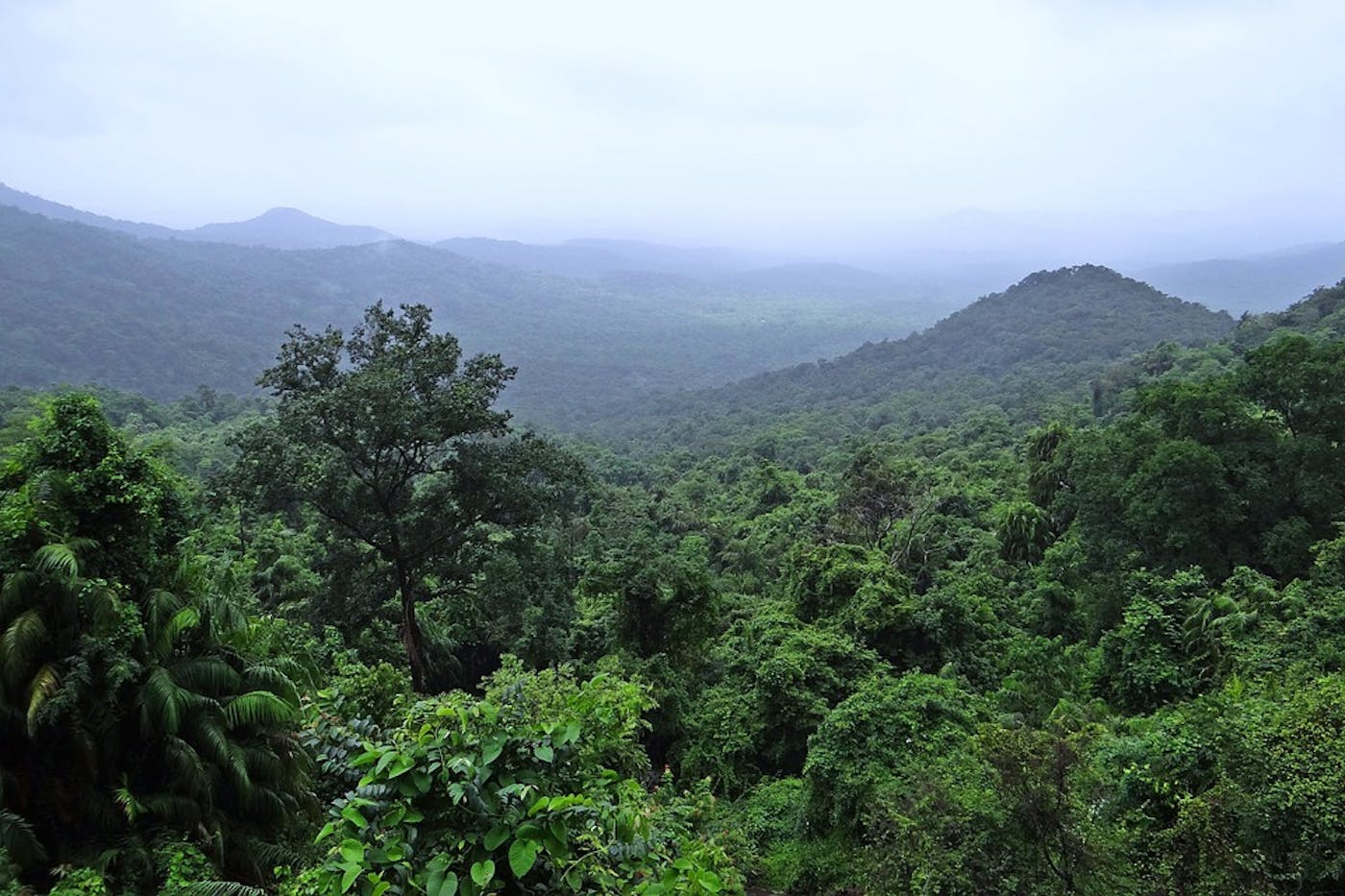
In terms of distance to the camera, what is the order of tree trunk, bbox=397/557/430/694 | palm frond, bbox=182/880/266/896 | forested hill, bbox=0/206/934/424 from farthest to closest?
forested hill, bbox=0/206/934/424 < tree trunk, bbox=397/557/430/694 < palm frond, bbox=182/880/266/896

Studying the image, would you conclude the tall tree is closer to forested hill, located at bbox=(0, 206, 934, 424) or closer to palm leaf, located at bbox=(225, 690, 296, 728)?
palm leaf, located at bbox=(225, 690, 296, 728)

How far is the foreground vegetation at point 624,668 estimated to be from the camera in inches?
139

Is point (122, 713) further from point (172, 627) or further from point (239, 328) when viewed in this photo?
point (239, 328)

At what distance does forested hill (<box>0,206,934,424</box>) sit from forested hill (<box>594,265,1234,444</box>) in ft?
101

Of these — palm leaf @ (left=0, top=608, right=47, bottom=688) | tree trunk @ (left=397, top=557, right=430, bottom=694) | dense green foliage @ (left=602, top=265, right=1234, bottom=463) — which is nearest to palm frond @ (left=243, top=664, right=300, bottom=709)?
palm leaf @ (left=0, top=608, right=47, bottom=688)

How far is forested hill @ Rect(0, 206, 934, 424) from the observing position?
101000mm

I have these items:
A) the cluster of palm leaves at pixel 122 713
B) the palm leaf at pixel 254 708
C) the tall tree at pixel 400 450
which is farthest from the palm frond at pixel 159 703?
the tall tree at pixel 400 450

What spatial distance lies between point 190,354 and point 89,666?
12370 cm

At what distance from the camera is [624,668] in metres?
13.4

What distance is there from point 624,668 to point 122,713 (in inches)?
322

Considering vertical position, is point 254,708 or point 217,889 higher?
point 254,708

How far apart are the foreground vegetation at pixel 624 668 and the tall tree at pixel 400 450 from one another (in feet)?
0.23

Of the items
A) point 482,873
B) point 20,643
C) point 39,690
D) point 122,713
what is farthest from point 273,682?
point 482,873

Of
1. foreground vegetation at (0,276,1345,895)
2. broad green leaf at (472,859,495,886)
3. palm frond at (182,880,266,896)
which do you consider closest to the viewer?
broad green leaf at (472,859,495,886)
